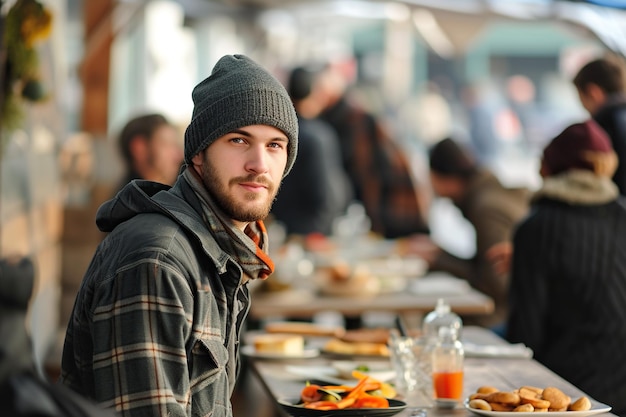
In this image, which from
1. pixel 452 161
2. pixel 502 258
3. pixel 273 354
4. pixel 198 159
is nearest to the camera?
pixel 198 159

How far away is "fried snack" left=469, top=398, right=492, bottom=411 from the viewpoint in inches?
134

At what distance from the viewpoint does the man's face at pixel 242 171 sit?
3.18 metres

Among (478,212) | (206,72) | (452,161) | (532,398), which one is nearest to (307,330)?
(532,398)

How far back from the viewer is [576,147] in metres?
5.04

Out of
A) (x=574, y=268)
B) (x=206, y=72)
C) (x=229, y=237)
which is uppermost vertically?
(x=206, y=72)

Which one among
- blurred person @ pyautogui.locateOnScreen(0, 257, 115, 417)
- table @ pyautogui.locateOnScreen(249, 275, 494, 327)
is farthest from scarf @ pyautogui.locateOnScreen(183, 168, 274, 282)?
table @ pyautogui.locateOnScreen(249, 275, 494, 327)

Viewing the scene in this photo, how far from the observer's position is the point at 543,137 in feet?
85.3

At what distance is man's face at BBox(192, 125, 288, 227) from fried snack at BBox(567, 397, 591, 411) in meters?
0.98

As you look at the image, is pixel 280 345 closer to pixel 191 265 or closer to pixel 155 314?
pixel 191 265

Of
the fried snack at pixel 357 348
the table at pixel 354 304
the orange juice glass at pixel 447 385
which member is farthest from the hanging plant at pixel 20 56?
the orange juice glass at pixel 447 385

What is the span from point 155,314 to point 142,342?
0.07 meters

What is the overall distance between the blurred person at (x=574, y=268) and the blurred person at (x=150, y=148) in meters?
2.20

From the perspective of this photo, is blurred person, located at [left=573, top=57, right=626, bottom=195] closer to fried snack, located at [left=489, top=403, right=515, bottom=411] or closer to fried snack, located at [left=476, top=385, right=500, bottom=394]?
fried snack, located at [left=476, top=385, right=500, bottom=394]

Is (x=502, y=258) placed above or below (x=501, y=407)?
above
